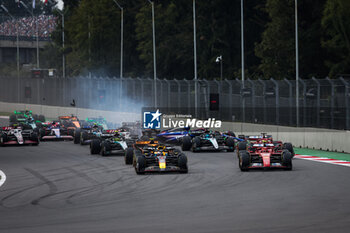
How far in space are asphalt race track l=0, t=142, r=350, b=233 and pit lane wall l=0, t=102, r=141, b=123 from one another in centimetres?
2702

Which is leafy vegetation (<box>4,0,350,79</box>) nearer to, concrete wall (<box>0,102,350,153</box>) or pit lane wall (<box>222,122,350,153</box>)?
concrete wall (<box>0,102,350,153</box>)

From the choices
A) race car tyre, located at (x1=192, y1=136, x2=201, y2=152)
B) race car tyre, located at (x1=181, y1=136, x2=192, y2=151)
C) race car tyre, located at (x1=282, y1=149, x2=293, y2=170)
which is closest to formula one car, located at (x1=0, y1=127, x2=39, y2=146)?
race car tyre, located at (x1=181, y1=136, x2=192, y2=151)

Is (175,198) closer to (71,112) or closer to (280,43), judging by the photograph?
(280,43)

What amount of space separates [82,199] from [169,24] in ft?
242

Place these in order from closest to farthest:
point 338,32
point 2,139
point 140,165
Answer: point 140,165 < point 2,139 < point 338,32

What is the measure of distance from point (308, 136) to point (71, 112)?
38.0 metres

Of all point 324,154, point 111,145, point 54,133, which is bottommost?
point 324,154

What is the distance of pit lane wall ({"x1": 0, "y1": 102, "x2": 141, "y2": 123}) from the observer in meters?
54.9

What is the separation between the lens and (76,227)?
13.7m

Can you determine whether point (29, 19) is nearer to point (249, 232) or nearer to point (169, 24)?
point (169, 24)

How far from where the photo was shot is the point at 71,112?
223 ft

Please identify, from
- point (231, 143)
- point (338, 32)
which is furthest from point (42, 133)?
point (338, 32)

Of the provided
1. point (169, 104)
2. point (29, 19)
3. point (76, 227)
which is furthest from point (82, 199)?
point (29, 19)

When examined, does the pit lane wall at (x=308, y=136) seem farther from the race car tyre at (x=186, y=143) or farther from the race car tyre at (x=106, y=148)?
the race car tyre at (x=106, y=148)
